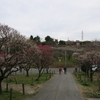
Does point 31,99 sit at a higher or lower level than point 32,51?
lower

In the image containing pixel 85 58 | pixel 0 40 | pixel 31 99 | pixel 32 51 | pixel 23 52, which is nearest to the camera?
pixel 31 99

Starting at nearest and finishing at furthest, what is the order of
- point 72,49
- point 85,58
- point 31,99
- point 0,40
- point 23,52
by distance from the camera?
1. point 31,99
2. point 0,40
3. point 23,52
4. point 85,58
5. point 72,49

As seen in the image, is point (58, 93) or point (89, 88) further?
point (89, 88)

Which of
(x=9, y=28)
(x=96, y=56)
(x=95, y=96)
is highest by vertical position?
(x=9, y=28)

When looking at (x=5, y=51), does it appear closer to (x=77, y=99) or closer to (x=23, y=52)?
(x=23, y=52)

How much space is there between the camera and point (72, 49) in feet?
308

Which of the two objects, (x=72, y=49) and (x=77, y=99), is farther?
(x=72, y=49)

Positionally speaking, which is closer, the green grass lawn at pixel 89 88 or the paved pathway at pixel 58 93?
the paved pathway at pixel 58 93

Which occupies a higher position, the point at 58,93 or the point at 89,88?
the point at 58,93

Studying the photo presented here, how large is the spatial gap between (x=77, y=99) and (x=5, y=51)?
6.81 m

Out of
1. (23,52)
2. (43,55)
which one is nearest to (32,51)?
(23,52)

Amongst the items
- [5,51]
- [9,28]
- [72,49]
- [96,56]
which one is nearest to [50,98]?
[5,51]

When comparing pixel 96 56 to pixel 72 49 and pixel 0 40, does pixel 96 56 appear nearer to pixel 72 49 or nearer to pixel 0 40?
pixel 0 40

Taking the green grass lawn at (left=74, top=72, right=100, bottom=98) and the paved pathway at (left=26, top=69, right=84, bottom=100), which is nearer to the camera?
the paved pathway at (left=26, top=69, right=84, bottom=100)
